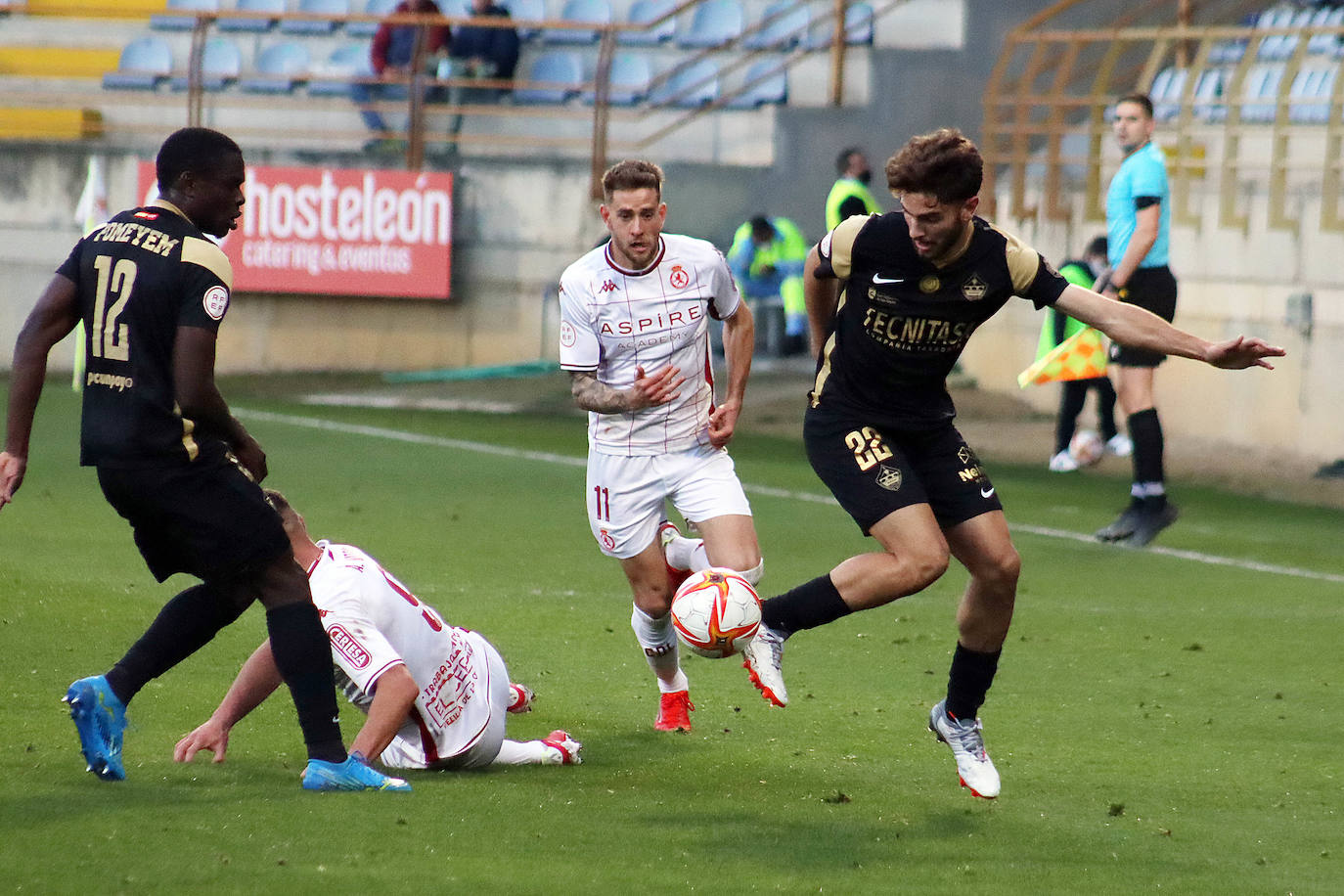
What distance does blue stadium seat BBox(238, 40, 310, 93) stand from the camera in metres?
21.1

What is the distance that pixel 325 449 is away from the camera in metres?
13.8

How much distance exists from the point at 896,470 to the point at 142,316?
2.20m

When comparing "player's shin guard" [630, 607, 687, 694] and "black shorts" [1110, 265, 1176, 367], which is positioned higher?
"black shorts" [1110, 265, 1176, 367]

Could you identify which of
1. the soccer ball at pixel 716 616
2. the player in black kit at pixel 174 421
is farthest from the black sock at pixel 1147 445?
the player in black kit at pixel 174 421

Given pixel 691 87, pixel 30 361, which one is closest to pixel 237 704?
pixel 30 361

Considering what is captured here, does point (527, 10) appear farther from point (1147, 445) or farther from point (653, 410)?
point (653, 410)

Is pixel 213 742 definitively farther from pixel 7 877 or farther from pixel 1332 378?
pixel 1332 378

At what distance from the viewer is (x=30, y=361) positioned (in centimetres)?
483

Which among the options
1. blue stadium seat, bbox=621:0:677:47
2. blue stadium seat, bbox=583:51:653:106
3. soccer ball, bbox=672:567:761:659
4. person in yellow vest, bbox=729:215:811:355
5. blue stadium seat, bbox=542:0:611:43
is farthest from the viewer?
blue stadium seat, bbox=542:0:611:43

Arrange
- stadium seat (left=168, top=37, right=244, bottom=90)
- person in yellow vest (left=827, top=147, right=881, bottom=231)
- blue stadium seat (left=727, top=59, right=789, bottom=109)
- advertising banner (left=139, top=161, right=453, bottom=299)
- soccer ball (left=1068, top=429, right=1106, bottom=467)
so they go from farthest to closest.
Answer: stadium seat (left=168, top=37, right=244, bottom=90)
blue stadium seat (left=727, top=59, right=789, bottom=109)
advertising banner (left=139, top=161, right=453, bottom=299)
person in yellow vest (left=827, top=147, right=881, bottom=231)
soccer ball (left=1068, top=429, right=1106, bottom=467)

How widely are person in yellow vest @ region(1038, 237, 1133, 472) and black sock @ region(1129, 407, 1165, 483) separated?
7.93 feet

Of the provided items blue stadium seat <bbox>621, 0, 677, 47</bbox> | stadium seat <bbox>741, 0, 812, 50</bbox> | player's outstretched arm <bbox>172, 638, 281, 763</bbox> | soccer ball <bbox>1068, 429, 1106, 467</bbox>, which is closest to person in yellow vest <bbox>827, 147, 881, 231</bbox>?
stadium seat <bbox>741, 0, 812, 50</bbox>

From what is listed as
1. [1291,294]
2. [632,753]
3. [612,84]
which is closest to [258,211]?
[612,84]

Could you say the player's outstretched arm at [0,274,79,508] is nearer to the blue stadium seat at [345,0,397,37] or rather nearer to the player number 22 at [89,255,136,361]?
the player number 22 at [89,255,136,361]
